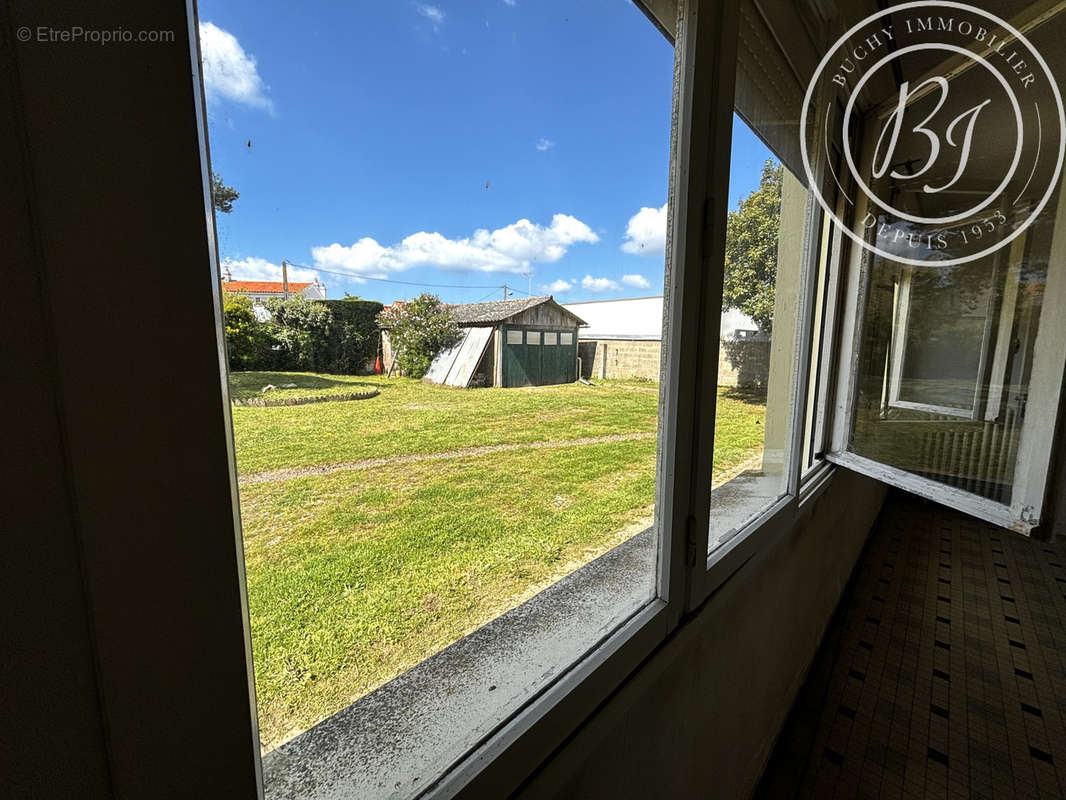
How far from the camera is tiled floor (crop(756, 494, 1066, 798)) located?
141 centimetres

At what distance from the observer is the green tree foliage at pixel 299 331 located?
457 mm

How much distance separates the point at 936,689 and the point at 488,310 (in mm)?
2217

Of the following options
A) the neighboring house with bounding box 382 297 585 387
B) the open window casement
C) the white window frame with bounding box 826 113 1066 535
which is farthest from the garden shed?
the white window frame with bounding box 826 113 1066 535

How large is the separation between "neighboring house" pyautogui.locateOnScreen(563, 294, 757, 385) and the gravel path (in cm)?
18

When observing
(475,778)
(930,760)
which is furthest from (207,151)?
(930,760)

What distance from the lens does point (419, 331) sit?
89 centimetres

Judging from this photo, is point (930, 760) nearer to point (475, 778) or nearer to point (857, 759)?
point (857, 759)

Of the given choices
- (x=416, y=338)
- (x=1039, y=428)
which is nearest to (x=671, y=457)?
(x=416, y=338)

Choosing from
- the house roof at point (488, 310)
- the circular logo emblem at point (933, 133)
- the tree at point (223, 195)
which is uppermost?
the circular logo emblem at point (933, 133)

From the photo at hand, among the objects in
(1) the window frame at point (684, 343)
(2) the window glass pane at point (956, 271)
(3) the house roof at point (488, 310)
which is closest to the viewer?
(1) the window frame at point (684, 343)

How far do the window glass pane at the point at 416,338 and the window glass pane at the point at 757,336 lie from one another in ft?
0.72

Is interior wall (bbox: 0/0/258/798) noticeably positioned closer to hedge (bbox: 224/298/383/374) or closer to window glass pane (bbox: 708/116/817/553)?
hedge (bbox: 224/298/383/374)

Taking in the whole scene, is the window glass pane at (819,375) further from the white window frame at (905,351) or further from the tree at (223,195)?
the tree at (223,195)

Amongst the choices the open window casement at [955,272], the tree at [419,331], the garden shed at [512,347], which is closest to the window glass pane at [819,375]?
the open window casement at [955,272]
